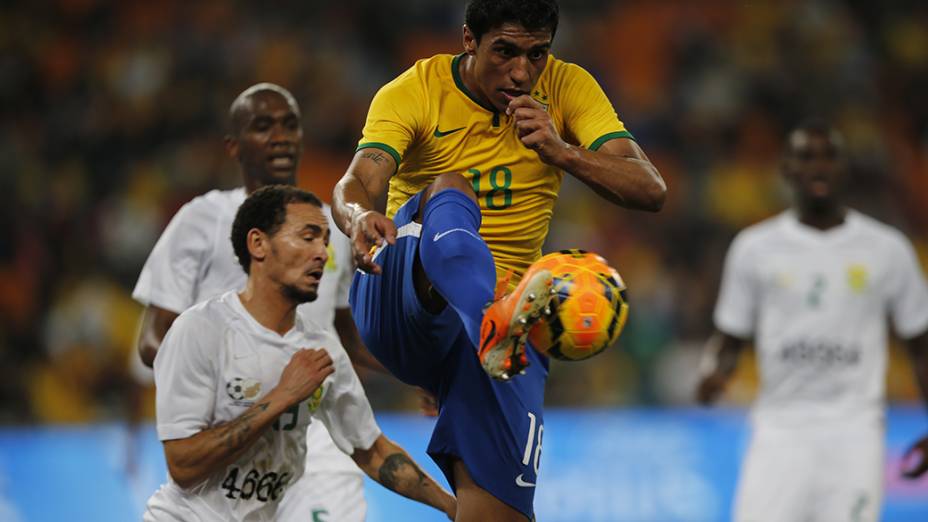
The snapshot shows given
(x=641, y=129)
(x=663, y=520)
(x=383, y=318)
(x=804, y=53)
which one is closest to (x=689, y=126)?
(x=641, y=129)

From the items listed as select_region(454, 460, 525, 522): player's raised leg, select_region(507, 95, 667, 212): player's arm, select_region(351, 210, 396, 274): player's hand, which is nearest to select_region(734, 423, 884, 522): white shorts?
select_region(454, 460, 525, 522): player's raised leg

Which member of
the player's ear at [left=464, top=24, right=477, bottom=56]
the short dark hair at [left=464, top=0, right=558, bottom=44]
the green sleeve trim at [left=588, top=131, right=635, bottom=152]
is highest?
the short dark hair at [left=464, top=0, right=558, bottom=44]

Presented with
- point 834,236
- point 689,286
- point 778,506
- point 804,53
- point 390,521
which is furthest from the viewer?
point 804,53

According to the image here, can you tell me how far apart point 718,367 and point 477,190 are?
3026 millimetres

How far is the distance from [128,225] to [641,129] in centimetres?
492

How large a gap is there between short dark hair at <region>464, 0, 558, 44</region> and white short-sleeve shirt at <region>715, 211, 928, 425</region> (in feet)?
10.4

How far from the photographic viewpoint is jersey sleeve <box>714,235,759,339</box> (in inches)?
288

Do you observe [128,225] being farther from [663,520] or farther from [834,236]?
[834,236]

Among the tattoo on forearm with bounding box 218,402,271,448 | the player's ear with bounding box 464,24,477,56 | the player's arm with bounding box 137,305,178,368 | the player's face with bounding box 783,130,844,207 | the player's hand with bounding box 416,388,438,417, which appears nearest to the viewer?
the tattoo on forearm with bounding box 218,402,271,448

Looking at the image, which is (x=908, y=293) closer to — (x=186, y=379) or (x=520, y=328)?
(x=520, y=328)

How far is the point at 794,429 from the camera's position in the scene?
272 inches

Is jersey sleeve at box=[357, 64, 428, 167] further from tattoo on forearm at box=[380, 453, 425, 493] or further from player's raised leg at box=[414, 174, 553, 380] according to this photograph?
tattoo on forearm at box=[380, 453, 425, 493]

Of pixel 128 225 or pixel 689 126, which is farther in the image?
pixel 689 126

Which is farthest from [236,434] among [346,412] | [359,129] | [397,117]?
[359,129]
